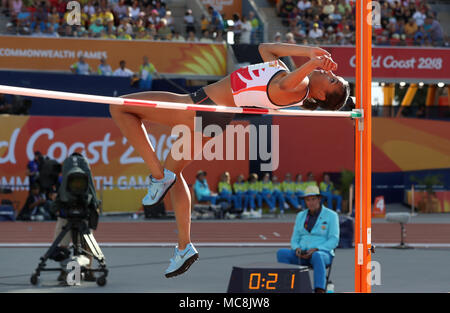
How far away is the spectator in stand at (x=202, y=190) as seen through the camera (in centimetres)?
1547

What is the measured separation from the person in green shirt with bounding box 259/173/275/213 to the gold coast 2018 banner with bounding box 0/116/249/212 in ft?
4.15

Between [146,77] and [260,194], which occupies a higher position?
[146,77]

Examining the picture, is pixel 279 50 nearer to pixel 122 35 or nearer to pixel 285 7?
pixel 122 35

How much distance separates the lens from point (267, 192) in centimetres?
1662

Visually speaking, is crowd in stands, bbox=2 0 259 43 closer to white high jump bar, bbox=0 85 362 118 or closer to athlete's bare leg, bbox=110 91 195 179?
athlete's bare leg, bbox=110 91 195 179

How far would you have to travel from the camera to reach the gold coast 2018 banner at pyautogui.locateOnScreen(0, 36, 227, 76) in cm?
1616

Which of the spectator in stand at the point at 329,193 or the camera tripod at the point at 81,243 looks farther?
the spectator in stand at the point at 329,193

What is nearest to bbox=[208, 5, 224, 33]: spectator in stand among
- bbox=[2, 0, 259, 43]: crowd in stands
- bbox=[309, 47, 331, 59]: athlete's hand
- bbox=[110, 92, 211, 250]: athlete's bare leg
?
bbox=[2, 0, 259, 43]: crowd in stands

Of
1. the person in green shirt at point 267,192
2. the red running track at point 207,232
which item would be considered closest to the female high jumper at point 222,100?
the red running track at point 207,232

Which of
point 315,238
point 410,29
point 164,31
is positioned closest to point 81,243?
point 315,238

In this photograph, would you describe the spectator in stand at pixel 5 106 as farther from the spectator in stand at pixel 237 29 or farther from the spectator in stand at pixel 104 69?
the spectator in stand at pixel 237 29

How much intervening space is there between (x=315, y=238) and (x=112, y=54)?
970 cm

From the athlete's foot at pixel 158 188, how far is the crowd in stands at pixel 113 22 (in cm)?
1188
